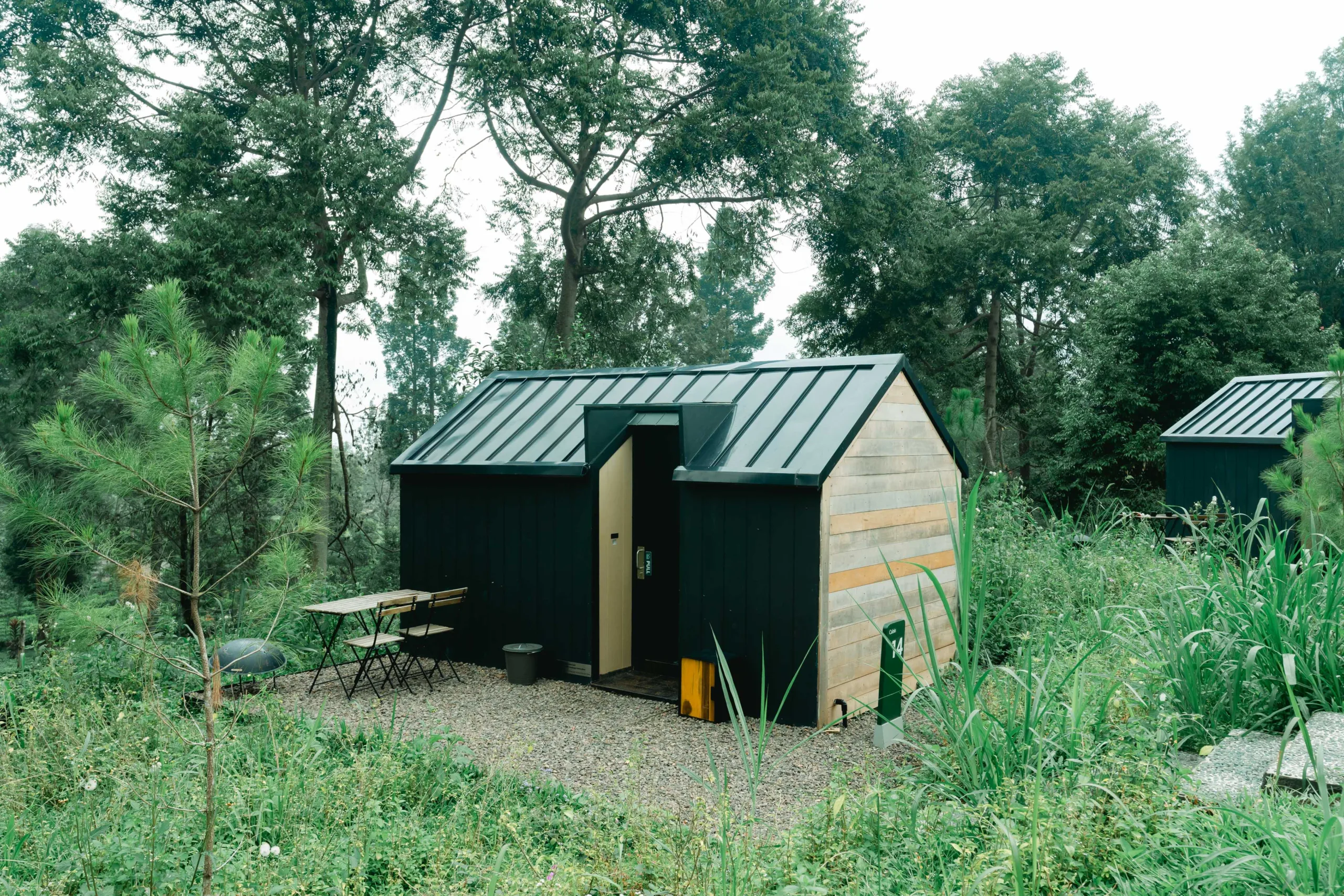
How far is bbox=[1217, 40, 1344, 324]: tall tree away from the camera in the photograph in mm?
23531

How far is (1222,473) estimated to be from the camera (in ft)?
39.4

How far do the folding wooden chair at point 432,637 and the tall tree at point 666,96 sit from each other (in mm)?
9374

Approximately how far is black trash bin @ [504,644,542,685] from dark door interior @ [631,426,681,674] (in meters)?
0.90

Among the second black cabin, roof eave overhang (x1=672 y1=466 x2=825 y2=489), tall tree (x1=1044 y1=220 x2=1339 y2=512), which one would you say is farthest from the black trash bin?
tall tree (x1=1044 y1=220 x2=1339 y2=512)

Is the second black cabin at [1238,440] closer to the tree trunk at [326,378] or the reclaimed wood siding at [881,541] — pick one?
the reclaimed wood siding at [881,541]

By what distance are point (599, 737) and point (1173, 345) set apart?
58.6 ft

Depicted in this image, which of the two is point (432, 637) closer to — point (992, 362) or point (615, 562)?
point (615, 562)

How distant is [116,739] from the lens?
15.8 feet

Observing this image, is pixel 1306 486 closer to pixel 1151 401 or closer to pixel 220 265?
pixel 220 265

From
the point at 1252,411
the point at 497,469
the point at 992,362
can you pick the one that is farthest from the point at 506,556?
the point at 992,362

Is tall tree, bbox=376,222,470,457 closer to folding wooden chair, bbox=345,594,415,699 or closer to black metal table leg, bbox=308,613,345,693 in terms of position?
black metal table leg, bbox=308,613,345,693

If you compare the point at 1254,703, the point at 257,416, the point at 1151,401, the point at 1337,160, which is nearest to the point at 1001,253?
the point at 1151,401

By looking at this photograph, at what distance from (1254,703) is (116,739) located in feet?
18.8

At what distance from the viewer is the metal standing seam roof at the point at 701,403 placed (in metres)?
6.13
